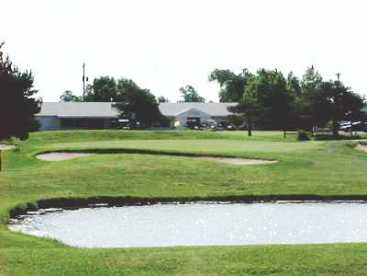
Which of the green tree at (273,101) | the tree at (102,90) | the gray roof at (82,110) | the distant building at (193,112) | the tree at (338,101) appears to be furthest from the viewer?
the tree at (102,90)

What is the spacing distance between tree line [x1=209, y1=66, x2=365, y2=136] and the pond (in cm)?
5531

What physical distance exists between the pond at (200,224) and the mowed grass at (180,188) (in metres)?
1.73

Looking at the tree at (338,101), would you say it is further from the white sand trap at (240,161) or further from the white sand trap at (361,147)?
the white sand trap at (240,161)

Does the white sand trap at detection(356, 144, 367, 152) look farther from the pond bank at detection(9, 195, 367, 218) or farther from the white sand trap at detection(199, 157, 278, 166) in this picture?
the pond bank at detection(9, 195, 367, 218)

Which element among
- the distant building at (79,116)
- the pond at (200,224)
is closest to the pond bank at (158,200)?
the pond at (200,224)

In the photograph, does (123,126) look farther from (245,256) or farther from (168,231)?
(245,256)

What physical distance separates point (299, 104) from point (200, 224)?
6454 cm

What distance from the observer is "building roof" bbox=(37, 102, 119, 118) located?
124750 mm

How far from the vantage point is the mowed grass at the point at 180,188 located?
14219mm

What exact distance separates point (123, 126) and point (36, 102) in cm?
7310

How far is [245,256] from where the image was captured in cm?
1506

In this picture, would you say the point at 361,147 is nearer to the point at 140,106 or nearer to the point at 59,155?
the point at 59,155

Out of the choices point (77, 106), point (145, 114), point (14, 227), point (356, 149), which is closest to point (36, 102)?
point (14, 227)

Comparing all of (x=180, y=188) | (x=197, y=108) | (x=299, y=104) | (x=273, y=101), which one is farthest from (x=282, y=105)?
(x=180, y=188)
